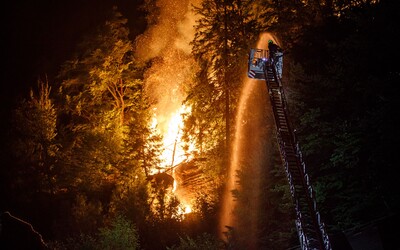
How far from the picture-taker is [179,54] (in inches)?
1168

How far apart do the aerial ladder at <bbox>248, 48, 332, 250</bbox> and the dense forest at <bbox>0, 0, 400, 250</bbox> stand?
4117mm

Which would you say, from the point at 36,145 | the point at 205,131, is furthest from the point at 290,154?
the point at 36,145

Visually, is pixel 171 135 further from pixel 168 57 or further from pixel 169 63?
pixel 168 57

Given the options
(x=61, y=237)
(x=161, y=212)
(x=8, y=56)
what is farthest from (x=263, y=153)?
(x=8, y=56)

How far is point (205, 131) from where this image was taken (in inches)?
1074

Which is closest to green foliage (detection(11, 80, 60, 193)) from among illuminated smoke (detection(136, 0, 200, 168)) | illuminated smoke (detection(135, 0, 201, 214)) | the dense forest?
the dense forest

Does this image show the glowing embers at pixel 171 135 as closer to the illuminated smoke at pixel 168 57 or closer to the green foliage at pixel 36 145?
the illuminated smoke at pixel 168 57

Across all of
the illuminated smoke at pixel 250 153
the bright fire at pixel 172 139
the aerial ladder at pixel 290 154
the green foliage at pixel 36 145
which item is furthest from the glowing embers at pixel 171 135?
the aerial ladder at pixel 290 154

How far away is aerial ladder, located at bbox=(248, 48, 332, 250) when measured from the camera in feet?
17.6

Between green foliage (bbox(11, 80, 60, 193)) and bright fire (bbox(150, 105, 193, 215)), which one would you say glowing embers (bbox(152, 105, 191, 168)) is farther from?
green foliage (bbox(11, 80, 60, 193))

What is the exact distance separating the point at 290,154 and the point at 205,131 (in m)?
20.9

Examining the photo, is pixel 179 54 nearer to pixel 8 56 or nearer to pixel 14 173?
pixel 14 173

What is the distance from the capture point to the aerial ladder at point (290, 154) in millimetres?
5355

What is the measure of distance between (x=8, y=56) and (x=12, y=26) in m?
4.01
